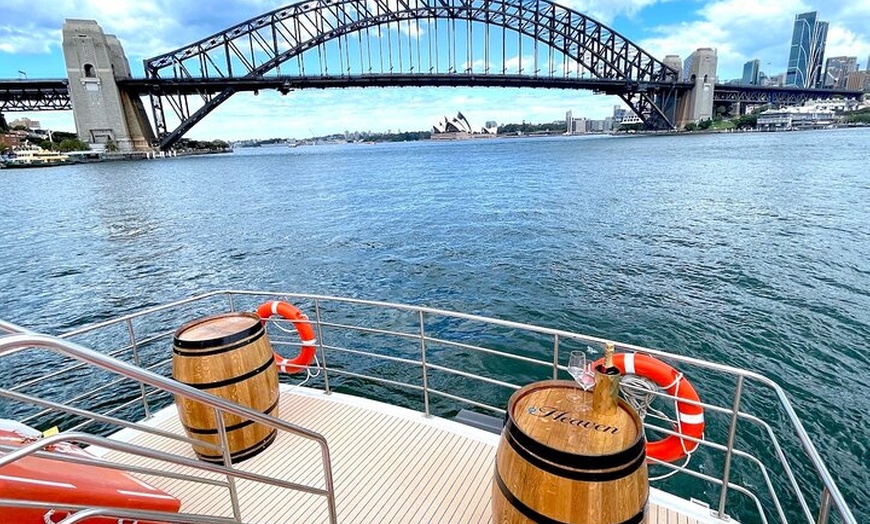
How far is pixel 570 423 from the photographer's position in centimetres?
217

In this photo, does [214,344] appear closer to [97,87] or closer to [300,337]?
[300,337]

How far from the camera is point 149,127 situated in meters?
88.1

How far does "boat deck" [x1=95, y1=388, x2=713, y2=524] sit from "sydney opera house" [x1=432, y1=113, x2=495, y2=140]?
17534cm

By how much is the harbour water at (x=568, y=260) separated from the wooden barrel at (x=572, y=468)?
508 cm

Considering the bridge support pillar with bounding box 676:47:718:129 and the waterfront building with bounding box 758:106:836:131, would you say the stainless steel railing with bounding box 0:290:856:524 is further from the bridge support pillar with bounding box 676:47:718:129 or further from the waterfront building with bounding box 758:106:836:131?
the waterfront building with bounding box 758:106:836:131

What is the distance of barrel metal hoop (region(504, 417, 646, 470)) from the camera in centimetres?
199

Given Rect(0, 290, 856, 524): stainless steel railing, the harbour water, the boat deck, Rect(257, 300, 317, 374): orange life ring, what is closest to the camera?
Rect(0, 290, 856, 524): stainless steel railing

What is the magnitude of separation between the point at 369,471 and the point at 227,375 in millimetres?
1376

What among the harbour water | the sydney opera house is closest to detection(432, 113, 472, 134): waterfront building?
the sydney opera house

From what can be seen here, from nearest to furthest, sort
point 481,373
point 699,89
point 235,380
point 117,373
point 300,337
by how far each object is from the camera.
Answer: point 117,373
point 235,380
point 300,337
point 481,373
point 699,89

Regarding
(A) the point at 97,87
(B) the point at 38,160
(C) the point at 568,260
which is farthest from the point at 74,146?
(C) the point at 568,260

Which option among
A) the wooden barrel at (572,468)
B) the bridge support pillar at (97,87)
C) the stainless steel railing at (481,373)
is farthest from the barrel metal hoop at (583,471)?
the bridge support pillar at (97,87)

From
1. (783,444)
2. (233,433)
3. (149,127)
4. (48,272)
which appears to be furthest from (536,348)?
(149,127)

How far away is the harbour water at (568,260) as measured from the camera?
8.84 m
